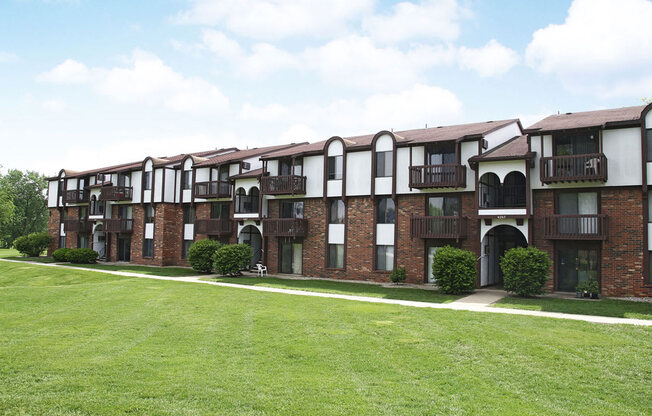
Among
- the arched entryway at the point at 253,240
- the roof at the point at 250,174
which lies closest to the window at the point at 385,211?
the roof at the point at 250,174

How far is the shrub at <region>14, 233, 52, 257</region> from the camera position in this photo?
45500 mm

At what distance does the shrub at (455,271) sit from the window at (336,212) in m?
7.69

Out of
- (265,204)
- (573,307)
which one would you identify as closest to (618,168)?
(573,307)

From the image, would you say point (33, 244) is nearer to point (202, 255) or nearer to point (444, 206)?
point (202, 255)

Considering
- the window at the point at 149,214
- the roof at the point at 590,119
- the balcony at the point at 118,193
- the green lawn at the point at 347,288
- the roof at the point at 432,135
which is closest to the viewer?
the roof at the point at 590,119

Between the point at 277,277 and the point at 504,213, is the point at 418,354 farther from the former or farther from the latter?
the point at 277,277

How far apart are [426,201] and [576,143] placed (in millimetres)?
7262

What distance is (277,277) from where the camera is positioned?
2833cm

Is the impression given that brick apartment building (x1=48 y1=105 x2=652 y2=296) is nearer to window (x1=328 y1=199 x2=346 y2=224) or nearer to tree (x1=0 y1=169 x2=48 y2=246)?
window (x1=328 y1=199 x2=346 y2=224)

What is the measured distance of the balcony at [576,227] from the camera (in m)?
19.3

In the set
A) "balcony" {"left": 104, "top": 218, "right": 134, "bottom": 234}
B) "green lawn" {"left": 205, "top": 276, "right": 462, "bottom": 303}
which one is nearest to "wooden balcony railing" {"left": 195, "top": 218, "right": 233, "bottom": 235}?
"green lawn" {"left": 205, "top": 276, "right": 462, "bottom": 303}

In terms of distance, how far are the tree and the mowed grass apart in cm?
7502

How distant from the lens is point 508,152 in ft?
73.1

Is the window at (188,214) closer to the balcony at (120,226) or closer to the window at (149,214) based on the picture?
the window at (149,214)
